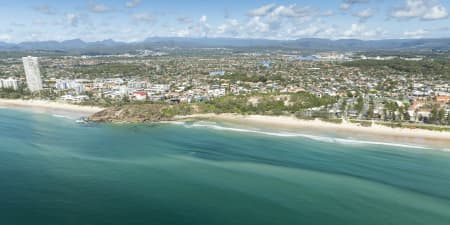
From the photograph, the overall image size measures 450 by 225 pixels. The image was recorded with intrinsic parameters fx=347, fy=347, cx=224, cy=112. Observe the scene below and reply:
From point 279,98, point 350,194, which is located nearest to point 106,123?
point 279,98

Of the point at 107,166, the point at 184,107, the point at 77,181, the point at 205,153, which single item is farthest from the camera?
Answer: the point at 184,107

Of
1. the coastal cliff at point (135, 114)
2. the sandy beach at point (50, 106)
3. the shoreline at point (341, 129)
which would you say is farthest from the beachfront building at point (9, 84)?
the shoreline at point (341, 129)

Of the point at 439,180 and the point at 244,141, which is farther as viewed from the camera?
the point at 244,141

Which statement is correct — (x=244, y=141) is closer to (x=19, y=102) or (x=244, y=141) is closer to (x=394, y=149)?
(x=394, y=149)

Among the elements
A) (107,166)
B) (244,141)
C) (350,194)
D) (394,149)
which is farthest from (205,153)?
(394,149)

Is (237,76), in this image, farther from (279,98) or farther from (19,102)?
(19,102)

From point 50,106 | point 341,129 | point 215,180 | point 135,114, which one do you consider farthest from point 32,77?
point 341,129

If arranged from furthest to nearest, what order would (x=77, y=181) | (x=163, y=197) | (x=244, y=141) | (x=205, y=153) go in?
(x=244, y=141)
(x=205, y=153)
(x=77, y=181)
(x=163, y=197)
